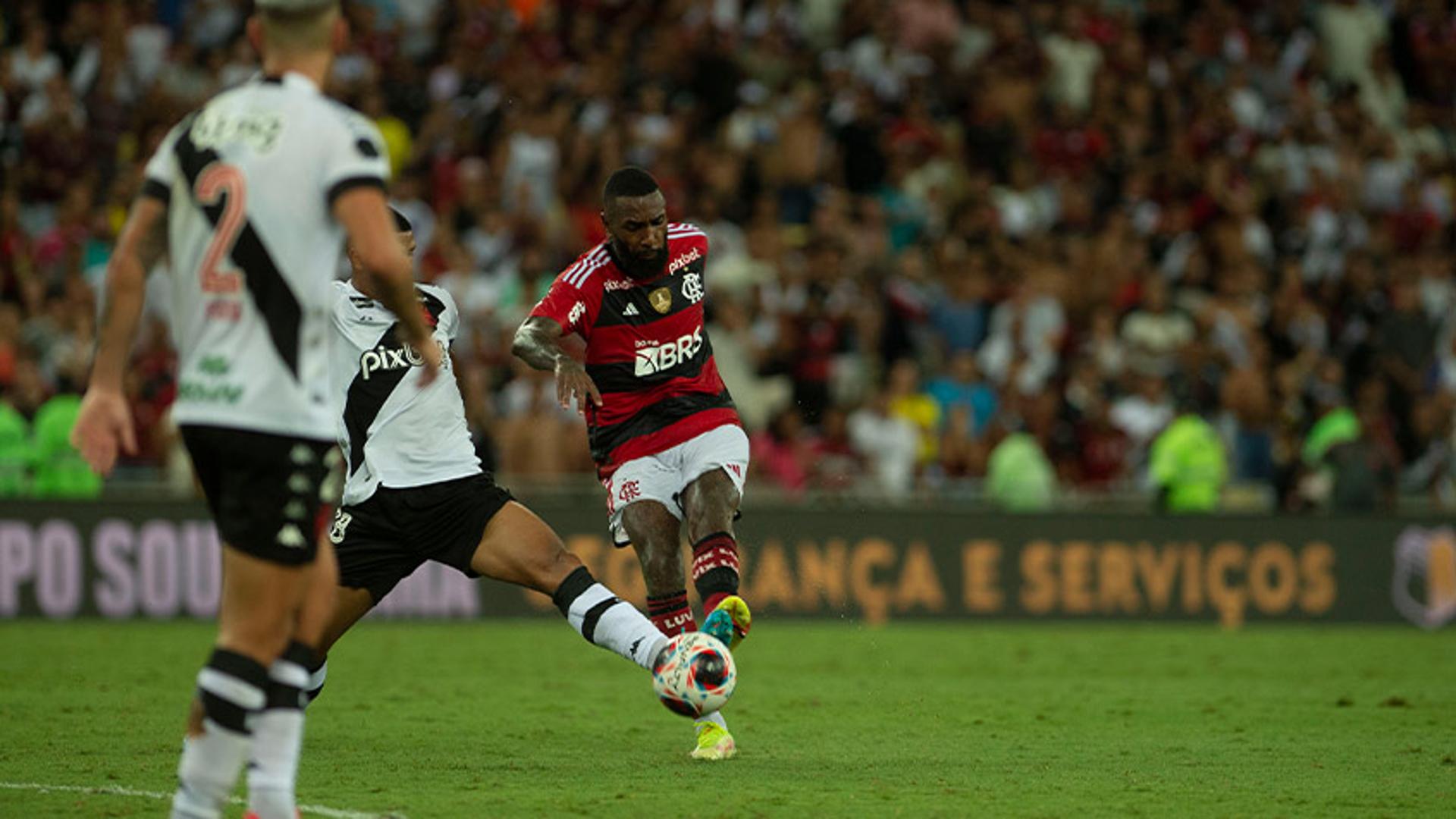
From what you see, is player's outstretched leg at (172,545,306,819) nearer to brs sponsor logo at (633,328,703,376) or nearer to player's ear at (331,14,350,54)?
player's ear at (331,14,350,54)

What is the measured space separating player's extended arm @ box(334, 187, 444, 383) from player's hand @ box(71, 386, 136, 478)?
873 millimetres

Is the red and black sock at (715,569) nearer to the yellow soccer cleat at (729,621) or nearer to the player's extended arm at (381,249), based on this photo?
the yellow soccer cleat at (729,621)

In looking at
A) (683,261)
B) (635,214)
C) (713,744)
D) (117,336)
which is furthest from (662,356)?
(117,336)

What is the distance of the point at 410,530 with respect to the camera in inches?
367

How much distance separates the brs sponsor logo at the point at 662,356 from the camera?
980 centimetres

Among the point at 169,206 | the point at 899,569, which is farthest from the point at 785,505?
the point at 169,206

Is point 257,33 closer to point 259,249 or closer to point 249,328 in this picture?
point 259,249

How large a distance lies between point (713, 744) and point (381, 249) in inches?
156

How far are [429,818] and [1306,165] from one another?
66.2ft

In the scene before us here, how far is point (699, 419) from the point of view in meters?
9.77

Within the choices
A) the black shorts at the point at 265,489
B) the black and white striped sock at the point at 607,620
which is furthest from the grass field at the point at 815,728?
the black shorts at the point at 265,489

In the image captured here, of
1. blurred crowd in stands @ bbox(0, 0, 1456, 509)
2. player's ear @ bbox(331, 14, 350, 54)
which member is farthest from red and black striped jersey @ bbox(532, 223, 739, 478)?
blurred crowd in stands @ bbox(0, 0, 1456, 509)

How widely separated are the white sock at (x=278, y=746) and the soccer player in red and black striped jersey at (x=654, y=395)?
9.88 feet

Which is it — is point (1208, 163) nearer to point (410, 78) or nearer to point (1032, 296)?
point (1032, 296)
